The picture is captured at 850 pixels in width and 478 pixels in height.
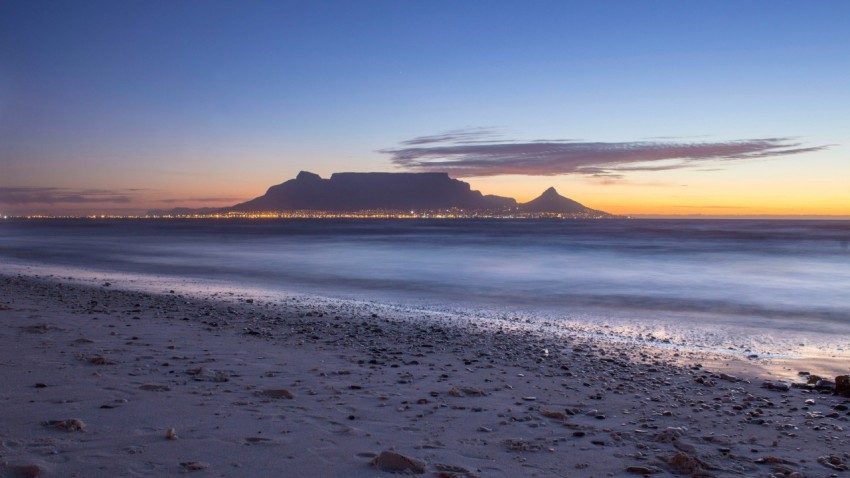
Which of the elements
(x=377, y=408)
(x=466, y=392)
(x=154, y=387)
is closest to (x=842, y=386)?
(x=466, y=392)

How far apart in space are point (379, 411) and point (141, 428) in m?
1.91

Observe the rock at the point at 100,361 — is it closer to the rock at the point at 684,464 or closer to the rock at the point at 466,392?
the rock at the point at 466,392

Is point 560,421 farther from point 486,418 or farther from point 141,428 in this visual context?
point 141,428

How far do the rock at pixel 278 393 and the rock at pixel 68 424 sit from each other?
5.07 ft

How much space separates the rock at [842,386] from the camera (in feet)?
20.4

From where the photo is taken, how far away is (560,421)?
201 inches

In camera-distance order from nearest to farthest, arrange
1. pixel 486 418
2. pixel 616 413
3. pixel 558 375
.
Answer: pixel 486 418 < pixel 616 413 < pixel 558 375

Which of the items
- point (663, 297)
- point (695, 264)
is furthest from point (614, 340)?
point (695, 264)

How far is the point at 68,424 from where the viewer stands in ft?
13.8

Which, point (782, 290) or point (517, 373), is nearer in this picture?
point (517, 373)

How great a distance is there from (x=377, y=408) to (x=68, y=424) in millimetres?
2420

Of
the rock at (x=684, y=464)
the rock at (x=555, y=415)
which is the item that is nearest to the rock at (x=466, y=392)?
the rock at (x=555, y=415)

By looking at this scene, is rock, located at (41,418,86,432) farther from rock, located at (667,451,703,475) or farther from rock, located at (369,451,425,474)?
rock, located at (667,451,703,475)


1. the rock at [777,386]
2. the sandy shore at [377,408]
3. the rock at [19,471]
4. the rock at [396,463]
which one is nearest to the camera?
the rock at [19,471]
